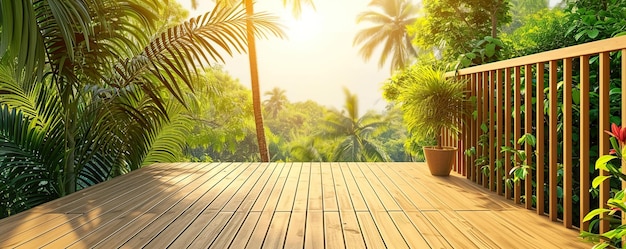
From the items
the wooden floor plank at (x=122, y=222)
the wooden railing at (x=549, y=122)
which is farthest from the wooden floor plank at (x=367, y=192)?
the wooden floor plank at (x=122, y=222)

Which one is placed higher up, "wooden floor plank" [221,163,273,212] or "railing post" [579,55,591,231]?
"railing post" [579,55,591,231]

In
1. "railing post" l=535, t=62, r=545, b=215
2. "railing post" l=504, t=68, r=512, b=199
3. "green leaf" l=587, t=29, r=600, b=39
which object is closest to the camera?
"railing post" l=535, t=62, r=545, b=215

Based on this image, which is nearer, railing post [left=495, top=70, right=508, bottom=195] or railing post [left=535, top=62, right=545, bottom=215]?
railing post [left=535, top=62, right=545, bottom=215]

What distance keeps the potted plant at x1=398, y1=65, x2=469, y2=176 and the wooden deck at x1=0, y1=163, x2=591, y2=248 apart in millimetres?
264

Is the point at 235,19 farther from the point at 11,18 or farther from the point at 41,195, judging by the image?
the point at 41,195

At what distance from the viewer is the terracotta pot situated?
3527 millimetres

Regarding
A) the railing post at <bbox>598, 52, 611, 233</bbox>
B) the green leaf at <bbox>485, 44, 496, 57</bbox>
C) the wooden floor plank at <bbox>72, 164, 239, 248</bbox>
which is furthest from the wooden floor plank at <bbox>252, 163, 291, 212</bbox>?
the green leaf at <bbox>485, 44, 496, 57</bbox>

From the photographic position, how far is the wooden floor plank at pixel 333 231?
1780mm

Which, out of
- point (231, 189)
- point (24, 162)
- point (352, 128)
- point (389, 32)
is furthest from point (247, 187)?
point (389, 32)

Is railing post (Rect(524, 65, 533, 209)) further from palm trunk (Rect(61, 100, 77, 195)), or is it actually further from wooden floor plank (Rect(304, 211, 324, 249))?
palm trunk (Rect(61, 100, 77, 195))

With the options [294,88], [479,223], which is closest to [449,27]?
[479,223]

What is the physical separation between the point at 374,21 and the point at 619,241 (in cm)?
2150

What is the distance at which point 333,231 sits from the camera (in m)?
1.96

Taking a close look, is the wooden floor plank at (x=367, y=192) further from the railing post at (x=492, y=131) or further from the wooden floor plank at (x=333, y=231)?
the railing post at (x=492, y=131)
